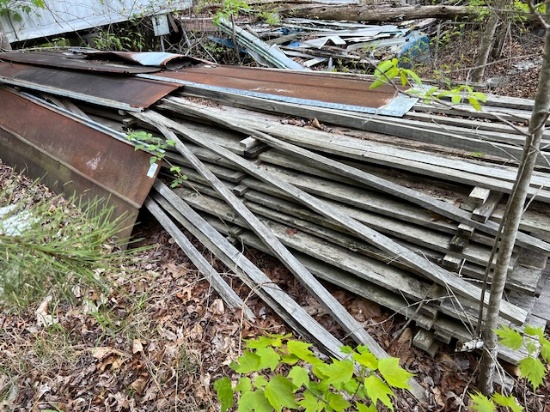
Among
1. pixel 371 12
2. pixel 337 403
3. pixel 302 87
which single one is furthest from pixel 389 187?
pixel 371 12

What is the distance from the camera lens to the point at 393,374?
1.70m

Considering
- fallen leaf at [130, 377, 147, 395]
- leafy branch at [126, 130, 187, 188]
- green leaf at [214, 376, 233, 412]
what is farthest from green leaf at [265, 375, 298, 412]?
leafy branch at [126, 130, 187, 188]

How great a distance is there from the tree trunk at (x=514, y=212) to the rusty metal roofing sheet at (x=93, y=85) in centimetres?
394

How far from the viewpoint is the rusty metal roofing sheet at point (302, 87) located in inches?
149

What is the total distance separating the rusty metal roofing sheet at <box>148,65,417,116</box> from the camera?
3783 mm

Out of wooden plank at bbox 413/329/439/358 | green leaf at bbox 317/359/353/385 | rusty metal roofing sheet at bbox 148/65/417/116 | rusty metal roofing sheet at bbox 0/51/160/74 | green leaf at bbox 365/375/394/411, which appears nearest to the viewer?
green leaf at bbox 365/375/394/411

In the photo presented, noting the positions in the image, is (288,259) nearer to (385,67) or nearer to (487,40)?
(385,67)

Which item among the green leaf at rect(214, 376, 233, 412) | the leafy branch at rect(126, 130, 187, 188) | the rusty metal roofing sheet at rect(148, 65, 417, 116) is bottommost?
the green leaf at rect(214, 376, 233, 412)

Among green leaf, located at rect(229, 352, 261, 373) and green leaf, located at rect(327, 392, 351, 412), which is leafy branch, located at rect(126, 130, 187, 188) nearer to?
green leaf, located at rect(229, 352, 261, 373)

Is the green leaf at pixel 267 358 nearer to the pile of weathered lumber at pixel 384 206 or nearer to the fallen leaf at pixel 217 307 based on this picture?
the pile of weathered lumber at pixel 384 206

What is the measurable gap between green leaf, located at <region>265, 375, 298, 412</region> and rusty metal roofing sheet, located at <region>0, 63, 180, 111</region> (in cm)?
370

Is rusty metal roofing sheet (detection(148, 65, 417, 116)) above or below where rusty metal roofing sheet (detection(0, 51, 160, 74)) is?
below

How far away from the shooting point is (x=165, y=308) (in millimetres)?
3459

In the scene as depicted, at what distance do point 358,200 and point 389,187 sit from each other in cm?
29
